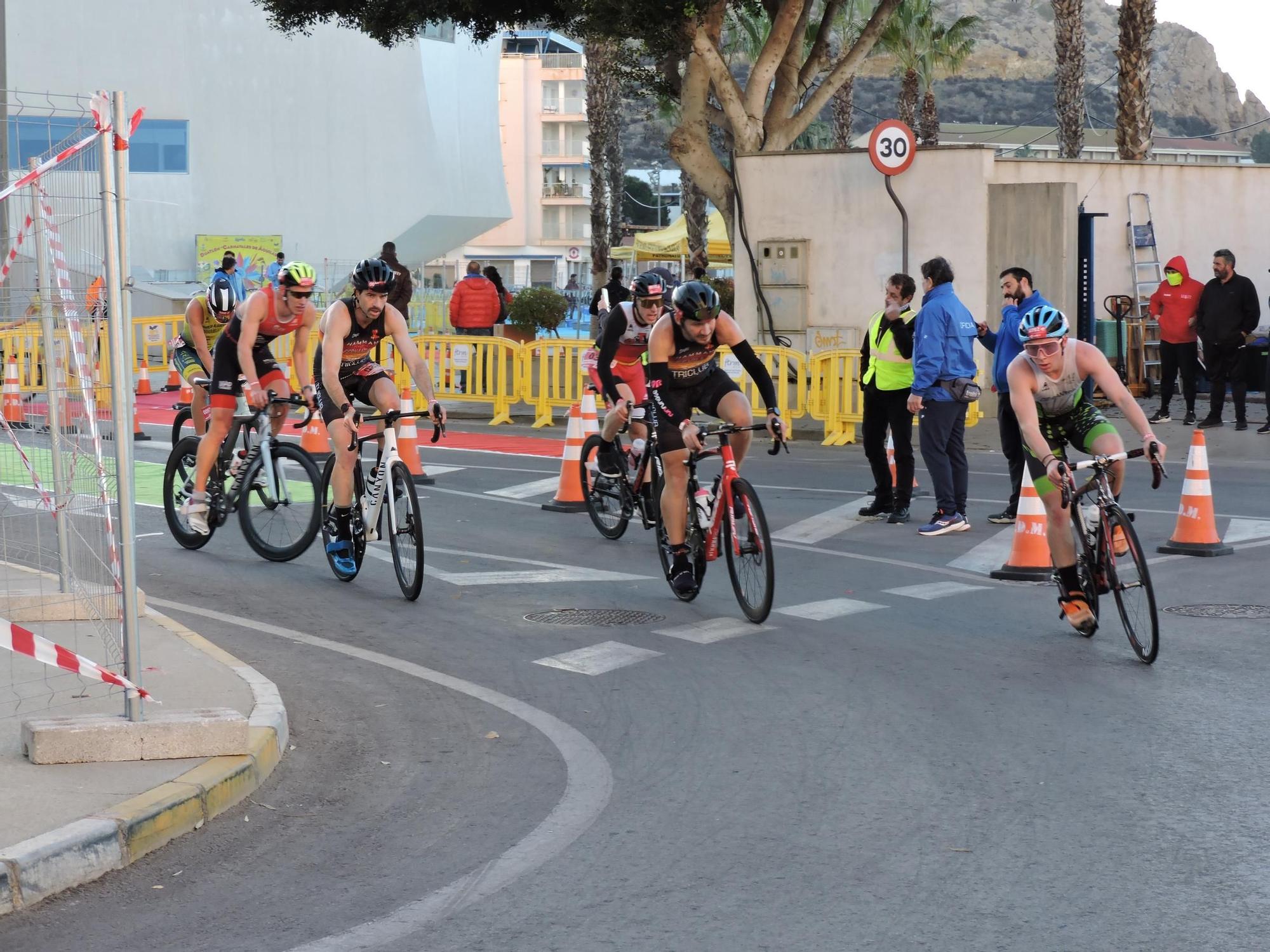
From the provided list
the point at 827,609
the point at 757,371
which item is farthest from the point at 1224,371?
the point at 757,371

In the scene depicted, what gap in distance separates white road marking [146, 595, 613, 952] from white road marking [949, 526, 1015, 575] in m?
4.39

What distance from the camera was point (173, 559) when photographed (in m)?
11.4

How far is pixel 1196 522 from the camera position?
11.4m

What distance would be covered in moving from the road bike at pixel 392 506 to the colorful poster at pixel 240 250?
33.0 m

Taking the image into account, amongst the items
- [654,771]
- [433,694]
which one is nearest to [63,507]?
[433,694]

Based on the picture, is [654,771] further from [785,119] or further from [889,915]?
[785,119]

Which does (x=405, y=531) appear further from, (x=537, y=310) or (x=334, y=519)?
(x=537, y=310)

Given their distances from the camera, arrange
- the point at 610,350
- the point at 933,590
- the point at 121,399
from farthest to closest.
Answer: the point at 610,350 → the point at 933,590 → the point at 121,399

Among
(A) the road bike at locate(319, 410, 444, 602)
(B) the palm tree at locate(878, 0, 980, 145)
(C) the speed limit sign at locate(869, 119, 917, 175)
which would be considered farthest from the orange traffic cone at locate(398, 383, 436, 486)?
(B) the palm tree at locate(878, 0, 980, 145)

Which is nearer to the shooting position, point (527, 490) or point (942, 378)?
point (942, 378)

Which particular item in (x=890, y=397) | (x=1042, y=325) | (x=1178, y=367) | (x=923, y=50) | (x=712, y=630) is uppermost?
(x=923, y=50)

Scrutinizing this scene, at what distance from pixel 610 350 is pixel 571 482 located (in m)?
3.13

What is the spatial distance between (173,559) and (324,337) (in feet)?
8.43

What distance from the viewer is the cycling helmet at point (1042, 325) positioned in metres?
8.29
